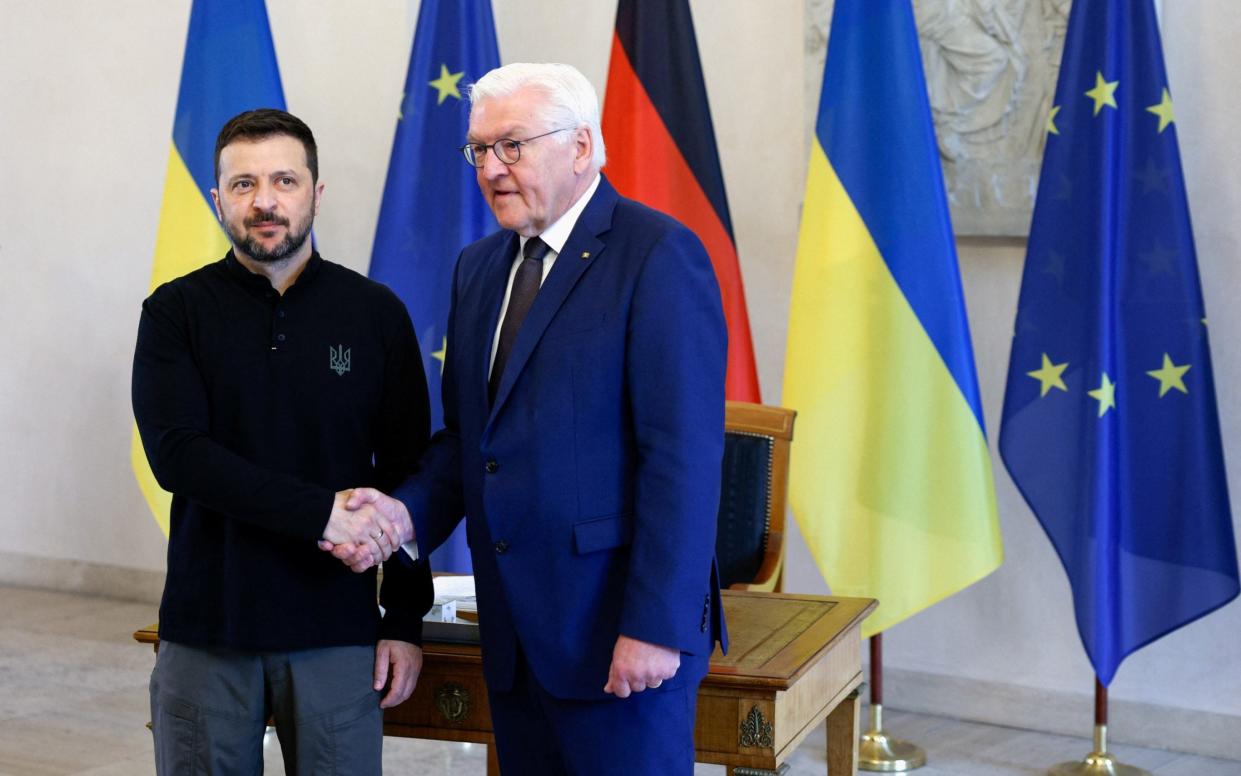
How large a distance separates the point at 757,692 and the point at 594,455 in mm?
523

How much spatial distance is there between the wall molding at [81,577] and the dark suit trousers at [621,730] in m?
4.43

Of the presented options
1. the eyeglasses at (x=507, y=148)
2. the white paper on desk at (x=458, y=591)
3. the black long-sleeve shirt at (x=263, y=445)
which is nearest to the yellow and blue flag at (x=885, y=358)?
the white paper on desk at (x=458, y=591)

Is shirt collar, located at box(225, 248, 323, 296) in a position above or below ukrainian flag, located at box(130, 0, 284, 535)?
below

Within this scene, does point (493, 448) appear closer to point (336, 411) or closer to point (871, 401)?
point (336, 411)

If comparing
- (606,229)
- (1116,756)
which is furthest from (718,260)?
(606,229)

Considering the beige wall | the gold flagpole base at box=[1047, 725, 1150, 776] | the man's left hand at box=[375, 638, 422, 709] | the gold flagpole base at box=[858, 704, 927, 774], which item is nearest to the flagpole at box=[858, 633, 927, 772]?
the gold flagpole base at box=[858, 704, 927, 774]

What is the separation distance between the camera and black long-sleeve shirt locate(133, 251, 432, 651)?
2057mm

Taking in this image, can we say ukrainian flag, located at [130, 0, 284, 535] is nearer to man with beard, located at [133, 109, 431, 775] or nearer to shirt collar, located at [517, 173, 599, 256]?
man with beard, located at [133, 109, 431, 775]

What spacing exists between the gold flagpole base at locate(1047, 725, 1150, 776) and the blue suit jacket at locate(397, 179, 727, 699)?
234 cm

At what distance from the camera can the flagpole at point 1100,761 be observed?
391cm

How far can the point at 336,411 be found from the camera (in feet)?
7.04

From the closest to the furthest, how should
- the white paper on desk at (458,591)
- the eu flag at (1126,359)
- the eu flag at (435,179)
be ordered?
1. the white paper on desk at (458,591)
2. the eu flag at (1126,359)
3. the eu flag at (435,179)

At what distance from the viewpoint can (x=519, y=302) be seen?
6.81 feet

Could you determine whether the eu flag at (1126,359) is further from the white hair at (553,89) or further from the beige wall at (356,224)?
the white hair at (553,89)
